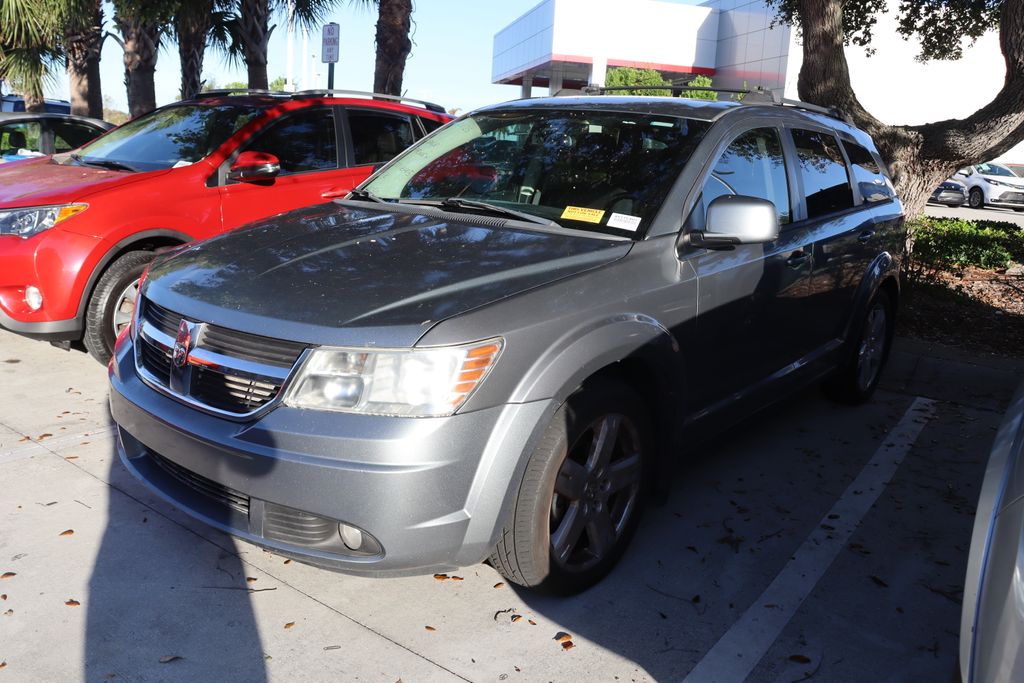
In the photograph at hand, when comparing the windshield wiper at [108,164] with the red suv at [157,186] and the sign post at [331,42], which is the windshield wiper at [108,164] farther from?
the sign post at [331,42]

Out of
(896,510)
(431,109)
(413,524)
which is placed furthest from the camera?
(431,109)

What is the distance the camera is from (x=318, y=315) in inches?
109

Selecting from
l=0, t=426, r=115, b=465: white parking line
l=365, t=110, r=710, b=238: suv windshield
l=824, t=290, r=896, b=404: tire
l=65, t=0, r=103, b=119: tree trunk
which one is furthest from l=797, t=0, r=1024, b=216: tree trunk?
l=65, t=0, r=103, b=119: tree trunk

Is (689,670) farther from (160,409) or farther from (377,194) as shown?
(377,194)

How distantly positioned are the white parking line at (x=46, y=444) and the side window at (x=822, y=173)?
3705mm

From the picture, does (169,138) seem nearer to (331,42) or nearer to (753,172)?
(753,172)

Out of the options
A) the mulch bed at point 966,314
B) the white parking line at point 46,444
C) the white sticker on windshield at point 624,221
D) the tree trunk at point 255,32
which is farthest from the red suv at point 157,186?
the tree trunk at point 255,32

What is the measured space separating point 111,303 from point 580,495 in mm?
3450

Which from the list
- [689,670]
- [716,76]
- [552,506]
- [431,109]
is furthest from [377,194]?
[716,76]

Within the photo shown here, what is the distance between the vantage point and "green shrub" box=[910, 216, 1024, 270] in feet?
33.6

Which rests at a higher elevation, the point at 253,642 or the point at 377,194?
the point at 377,194

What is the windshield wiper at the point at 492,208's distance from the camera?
3633 millimetres

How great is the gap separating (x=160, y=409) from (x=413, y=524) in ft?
3.29

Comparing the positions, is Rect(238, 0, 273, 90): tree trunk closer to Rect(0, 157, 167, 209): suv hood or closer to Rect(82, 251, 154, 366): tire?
Rect(0, 157, 167, 209): suv hood
